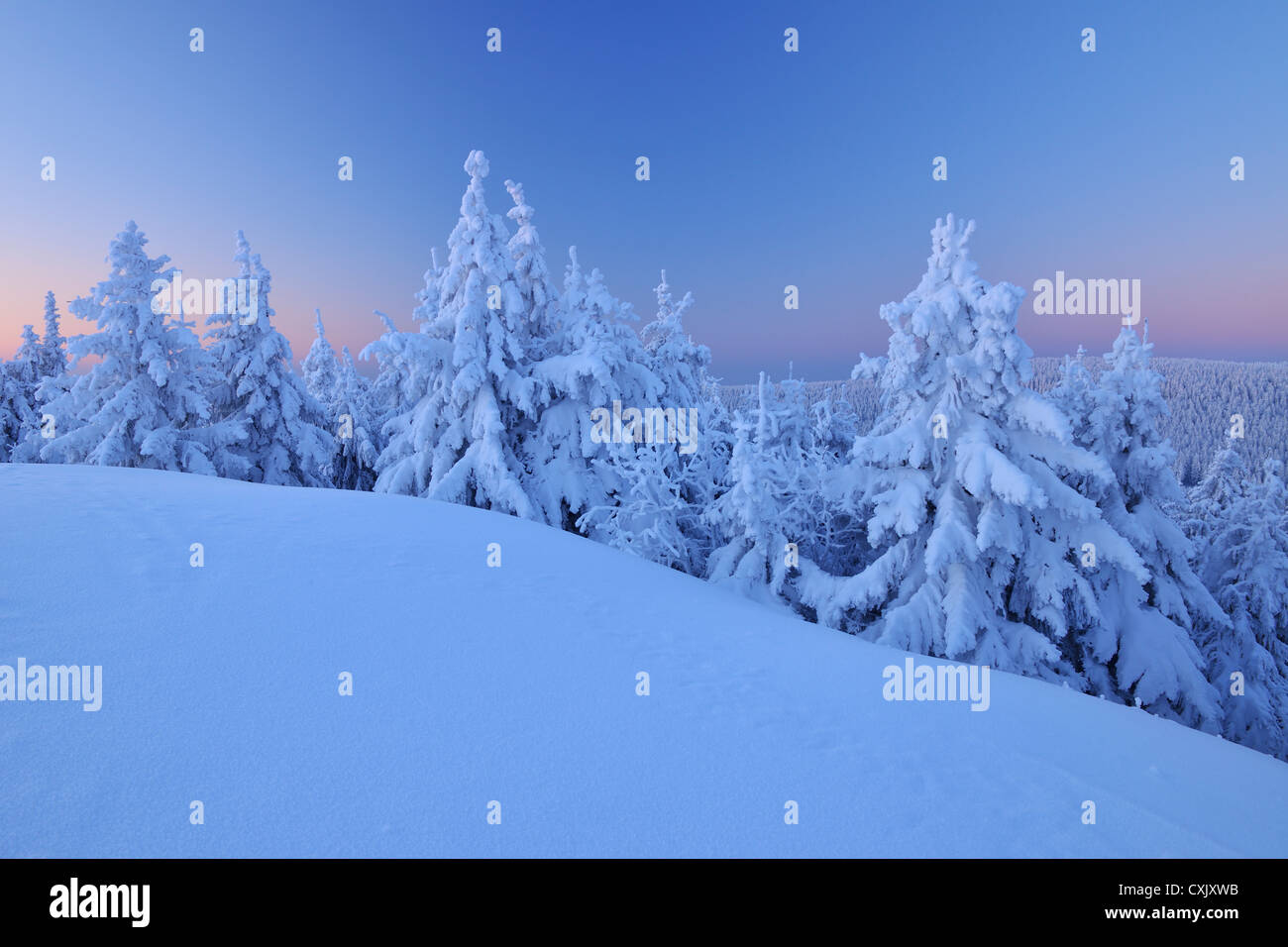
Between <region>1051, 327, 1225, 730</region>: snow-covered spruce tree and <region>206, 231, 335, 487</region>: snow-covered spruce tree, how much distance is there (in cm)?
2472

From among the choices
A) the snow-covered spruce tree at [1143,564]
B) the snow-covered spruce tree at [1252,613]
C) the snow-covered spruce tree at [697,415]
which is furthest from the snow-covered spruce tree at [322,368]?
the snow-covered spruce tree at [1252,613]

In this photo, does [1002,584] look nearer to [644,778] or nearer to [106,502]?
[644,778]

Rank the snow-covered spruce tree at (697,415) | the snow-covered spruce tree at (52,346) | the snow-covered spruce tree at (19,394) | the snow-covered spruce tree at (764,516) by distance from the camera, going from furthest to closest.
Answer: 1. the snow-covered spruce tree at (52,346)
2. the snow-covered spruce tree at (19,394)
3. the snow-covered spruce tree at (697,415)
4. the snow-covered spruce tree at (764,516)

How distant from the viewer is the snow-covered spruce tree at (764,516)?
1268cm

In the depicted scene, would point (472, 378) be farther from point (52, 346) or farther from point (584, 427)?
point (52, 346)

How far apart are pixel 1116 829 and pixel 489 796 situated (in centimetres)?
358

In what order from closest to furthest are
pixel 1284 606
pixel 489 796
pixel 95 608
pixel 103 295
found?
pixel 489 796 < pixel 95 608 < pixel 103 295 < pixel 1284 606

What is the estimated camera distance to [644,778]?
11.5 feet

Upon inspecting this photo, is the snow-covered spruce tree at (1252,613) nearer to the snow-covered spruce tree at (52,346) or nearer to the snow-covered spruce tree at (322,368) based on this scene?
the snow-covered spruce tree at (322,368)

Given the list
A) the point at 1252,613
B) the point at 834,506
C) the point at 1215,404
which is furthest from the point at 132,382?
the point at 1215,404

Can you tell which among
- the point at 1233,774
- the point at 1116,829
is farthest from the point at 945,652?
the point at 1116,829

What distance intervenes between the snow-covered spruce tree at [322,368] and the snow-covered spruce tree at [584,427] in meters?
28.7

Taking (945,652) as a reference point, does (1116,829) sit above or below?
above

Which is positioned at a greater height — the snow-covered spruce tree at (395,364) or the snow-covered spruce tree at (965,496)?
the snow-covered spruce tree at (395,364)
